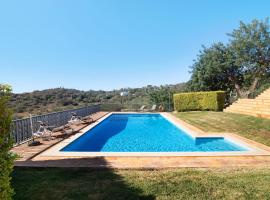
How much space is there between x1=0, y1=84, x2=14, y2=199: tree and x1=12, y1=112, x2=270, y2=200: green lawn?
1.94 meters

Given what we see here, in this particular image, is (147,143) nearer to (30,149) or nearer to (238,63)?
(30,149)

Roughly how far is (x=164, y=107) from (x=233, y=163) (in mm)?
24997

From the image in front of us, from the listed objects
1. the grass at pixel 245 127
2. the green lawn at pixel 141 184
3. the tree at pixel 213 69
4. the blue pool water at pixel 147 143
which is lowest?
the blue pool water at pixel 147 143

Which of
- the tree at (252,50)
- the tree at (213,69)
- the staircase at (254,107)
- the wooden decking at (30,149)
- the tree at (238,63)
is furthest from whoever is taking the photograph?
the tree at (213,69)

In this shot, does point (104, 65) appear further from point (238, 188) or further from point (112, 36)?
point (238, 188)

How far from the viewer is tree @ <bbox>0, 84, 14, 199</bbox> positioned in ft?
11.8

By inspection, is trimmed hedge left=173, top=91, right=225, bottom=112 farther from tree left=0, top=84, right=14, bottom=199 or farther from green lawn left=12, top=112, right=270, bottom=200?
tree left=0, top=84, right=14, bottom=199

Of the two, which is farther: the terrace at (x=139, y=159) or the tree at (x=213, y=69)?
the tree at (x=213, y=69)

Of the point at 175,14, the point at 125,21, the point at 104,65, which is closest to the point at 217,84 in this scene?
the point at 175,14

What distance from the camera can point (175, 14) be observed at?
91.9ft

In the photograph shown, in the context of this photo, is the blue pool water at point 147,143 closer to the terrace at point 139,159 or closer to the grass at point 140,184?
the terrace at point 139,159

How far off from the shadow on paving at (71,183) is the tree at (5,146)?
6.35 feet

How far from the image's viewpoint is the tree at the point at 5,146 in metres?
3.61

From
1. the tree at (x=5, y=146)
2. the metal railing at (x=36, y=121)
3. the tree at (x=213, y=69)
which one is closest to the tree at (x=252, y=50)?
the tree at (x=213, y=69)
